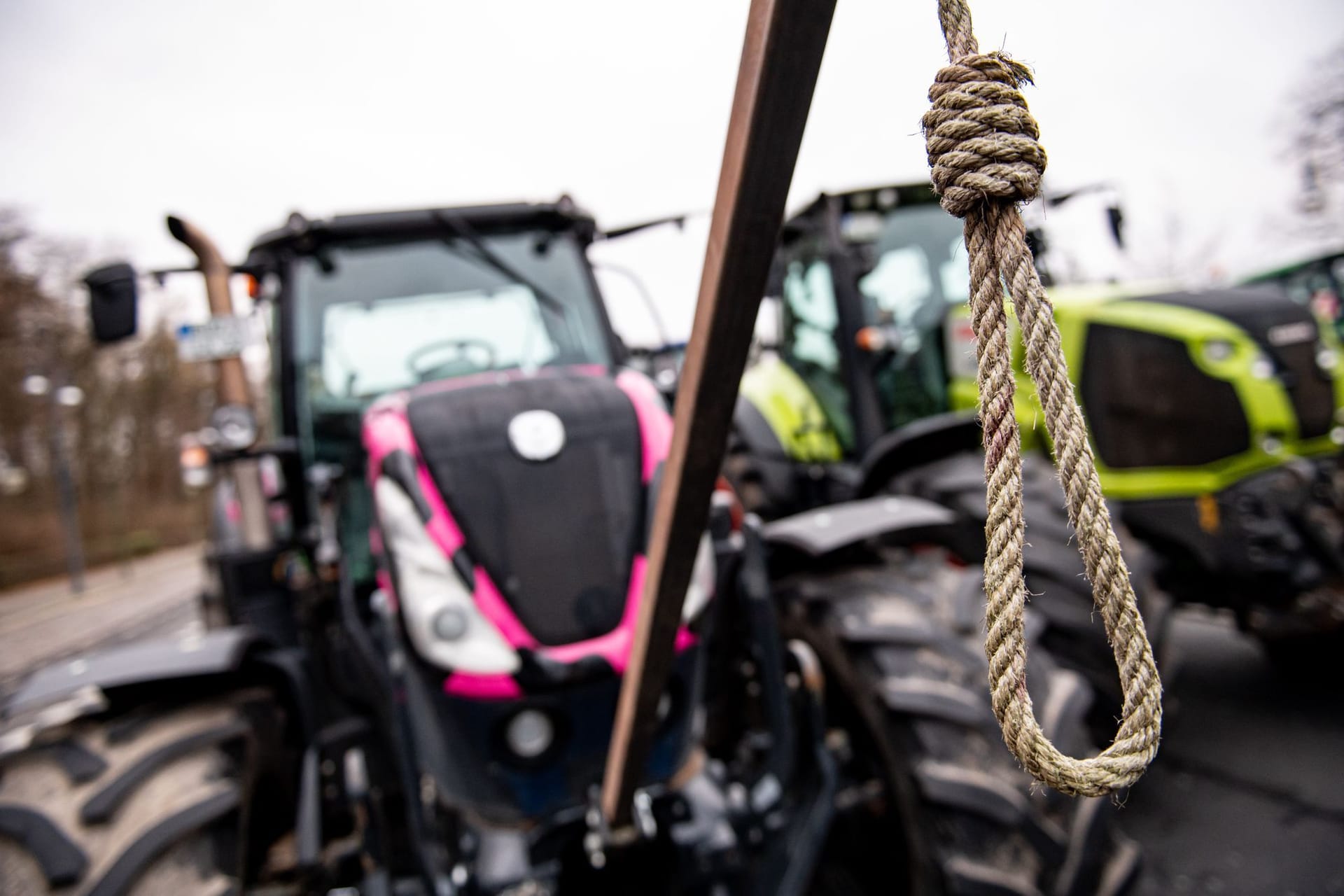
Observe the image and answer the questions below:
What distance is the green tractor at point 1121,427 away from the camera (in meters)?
3.39

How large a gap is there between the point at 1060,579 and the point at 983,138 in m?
2.68

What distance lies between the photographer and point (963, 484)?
3.46 metres

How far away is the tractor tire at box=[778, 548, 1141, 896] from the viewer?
1.89m

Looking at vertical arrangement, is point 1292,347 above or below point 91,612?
above

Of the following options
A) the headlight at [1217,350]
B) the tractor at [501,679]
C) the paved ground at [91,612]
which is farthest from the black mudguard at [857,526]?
the paved ground at [91,612]

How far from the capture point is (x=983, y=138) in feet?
2.51

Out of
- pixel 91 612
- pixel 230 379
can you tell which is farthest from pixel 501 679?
pixel 91 612

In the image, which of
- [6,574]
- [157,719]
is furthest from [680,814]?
[6,574]

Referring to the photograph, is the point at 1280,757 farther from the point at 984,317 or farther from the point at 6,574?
the point at 6,574

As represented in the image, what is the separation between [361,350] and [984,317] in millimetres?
2466

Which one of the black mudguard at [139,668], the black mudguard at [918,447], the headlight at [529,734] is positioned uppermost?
→ the black mudguard at [918,447]

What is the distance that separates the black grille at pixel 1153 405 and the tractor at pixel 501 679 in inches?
64.9

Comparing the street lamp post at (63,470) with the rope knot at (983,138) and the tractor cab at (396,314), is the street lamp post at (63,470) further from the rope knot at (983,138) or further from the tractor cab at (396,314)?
the rope knot at (983,138)

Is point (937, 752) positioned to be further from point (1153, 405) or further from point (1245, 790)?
point (1153, 405)
